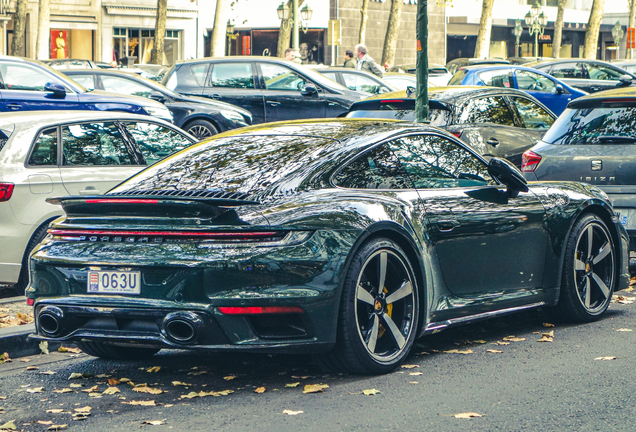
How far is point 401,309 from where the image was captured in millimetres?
5754

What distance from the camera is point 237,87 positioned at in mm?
18594

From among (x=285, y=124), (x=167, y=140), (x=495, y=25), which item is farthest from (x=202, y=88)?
→ (x=495, y=25)

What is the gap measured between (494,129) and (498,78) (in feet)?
25.1

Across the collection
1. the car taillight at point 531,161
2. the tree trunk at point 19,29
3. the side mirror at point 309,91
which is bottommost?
the car taillight at point 531,161

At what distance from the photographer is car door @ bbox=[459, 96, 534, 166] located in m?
11.6

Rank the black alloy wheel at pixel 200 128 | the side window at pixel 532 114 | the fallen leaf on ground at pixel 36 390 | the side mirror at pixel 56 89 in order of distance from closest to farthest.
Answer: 1. the fallen leaf on ground at pixel 36 390
2. the side window at pixel 532 114
3. the side mirror at pixel 56 89
4. the black alloy wheel at pixel 200 128

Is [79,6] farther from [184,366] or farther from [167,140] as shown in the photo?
[184,366]

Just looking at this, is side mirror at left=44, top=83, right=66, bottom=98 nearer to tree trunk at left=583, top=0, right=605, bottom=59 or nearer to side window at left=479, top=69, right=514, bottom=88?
side window at left=479, top=69, right=514, bottom=88

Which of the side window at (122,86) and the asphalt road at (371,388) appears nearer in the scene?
the asphalt road at (371,388)

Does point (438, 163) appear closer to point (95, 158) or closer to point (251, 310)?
point (251, 310)

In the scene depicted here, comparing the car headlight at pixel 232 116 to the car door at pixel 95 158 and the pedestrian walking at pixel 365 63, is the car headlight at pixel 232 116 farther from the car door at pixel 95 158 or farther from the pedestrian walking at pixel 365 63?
the car door at pixel 95 158

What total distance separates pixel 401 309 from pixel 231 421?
4.62ft

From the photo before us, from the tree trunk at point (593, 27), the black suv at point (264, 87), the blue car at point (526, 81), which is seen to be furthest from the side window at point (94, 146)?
the tree trunk at point (593, 27)

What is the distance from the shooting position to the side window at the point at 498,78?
1945 cm
